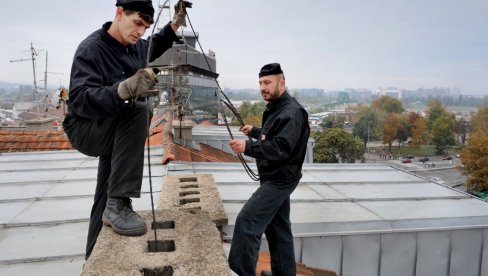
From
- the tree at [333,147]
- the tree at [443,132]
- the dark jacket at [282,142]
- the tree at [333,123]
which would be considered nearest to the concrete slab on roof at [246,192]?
the dark jacket at [282,142]

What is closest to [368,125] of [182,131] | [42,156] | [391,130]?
[391,130]

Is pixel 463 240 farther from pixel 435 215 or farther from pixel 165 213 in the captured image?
pixel 165 213

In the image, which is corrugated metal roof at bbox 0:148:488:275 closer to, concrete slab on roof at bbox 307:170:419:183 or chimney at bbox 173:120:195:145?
concrete slab on roof at bbox 307:170:419:183

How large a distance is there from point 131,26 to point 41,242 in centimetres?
285

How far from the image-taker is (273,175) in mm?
3627

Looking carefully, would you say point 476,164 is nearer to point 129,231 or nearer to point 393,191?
point 393,191

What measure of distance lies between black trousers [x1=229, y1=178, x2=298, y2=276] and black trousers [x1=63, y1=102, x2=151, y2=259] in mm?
1032

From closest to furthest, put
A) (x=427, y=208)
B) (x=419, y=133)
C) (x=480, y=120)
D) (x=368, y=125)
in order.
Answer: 1. (x=427, y=208)
2. (x=419, y=133)
3. (x=480, y=120)
4. (x=368, y=125)

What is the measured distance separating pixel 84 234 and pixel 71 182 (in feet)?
9.56

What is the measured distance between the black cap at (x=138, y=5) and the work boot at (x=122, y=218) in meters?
1.50

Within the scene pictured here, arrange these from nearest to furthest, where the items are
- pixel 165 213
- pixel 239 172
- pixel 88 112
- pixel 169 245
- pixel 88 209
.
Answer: pixel 88 112, pixel 169 245, pixel 165 213, pixel 88 209, pixel 239 172

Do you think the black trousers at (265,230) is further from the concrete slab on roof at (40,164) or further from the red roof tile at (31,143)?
the red roof tile at (31,143)

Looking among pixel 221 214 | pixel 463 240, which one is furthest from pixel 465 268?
pixel 221 214

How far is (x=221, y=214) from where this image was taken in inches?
169
